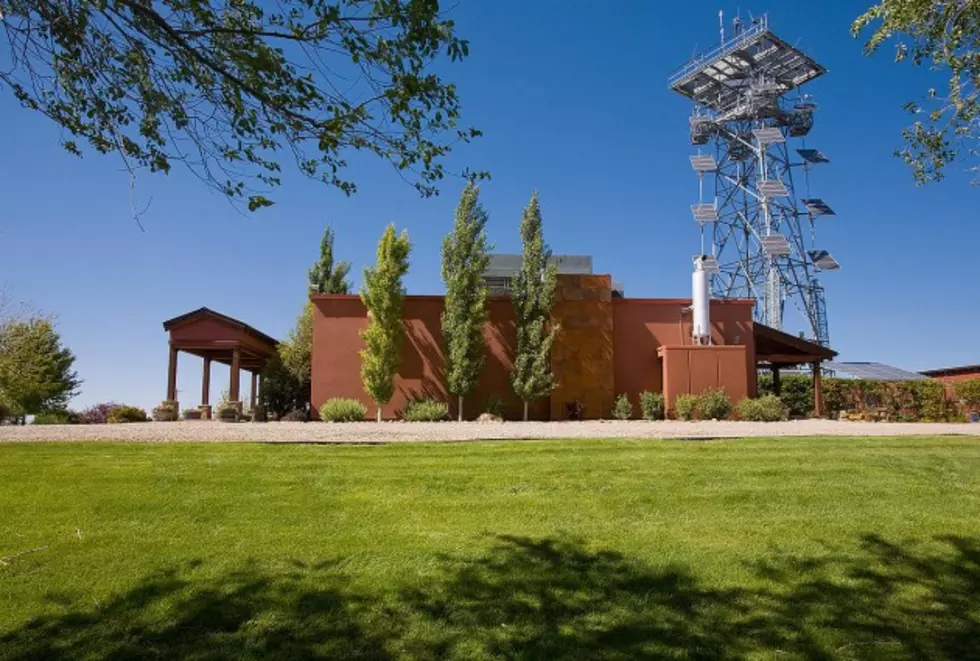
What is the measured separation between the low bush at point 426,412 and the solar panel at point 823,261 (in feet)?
115

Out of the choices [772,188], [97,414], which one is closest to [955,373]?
[772,188]

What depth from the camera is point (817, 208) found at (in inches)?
1731

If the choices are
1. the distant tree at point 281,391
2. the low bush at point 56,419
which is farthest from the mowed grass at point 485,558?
the distant tree at point 281,391

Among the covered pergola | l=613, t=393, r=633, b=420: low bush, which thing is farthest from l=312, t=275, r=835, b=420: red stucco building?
the covered pergola

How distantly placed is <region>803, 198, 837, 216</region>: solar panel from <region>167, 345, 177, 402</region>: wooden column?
39.8 metres

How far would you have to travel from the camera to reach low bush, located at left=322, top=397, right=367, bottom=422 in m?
17.0

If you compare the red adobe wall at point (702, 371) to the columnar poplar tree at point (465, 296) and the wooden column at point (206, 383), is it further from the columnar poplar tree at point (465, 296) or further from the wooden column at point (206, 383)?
the wooden column at point (206, 383)

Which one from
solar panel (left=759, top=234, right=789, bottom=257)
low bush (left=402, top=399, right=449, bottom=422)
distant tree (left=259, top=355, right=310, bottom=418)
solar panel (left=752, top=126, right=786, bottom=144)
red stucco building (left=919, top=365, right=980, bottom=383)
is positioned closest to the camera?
low bush (left=402, top=399, right=449, bottom=422)

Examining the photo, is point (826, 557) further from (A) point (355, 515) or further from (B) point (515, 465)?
(A) point (355, 515)

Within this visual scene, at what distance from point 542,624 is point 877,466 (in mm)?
6079

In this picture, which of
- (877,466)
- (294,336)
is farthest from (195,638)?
(294,336)

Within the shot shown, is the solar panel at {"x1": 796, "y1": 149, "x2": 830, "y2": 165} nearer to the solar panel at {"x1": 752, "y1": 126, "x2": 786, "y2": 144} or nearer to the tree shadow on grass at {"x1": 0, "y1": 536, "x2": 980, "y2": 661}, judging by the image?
the solar panel at {"x1": 752, "y1": 126, "x2": 786, "y2": 144}

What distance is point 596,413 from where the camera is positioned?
18562 mm

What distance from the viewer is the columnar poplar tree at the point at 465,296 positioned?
57.4 ft
